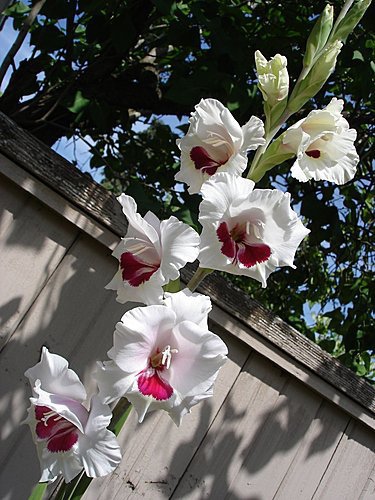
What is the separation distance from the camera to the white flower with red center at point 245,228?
0.91 metres

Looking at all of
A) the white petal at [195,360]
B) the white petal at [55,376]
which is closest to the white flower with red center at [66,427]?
the white petal at [55,376]

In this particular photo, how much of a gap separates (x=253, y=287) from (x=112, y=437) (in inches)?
116

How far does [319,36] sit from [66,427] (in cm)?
72

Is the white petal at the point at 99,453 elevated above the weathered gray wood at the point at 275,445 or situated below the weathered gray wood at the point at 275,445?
below

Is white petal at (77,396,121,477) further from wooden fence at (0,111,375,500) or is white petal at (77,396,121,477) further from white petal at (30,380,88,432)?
wooden fence at (0,111,375,500)

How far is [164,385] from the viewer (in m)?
0.88

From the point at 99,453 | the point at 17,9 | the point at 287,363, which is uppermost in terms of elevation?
the point at 17,9

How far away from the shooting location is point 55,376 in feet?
3.16

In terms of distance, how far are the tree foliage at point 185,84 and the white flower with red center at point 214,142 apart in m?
0.49

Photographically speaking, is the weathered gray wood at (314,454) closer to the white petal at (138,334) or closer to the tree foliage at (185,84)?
the tree foliage at (185,84)

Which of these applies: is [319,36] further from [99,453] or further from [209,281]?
[99,453]

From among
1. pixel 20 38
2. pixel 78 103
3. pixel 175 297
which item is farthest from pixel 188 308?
pixel 20 38

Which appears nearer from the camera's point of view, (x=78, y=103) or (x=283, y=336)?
(x=283, y=336)

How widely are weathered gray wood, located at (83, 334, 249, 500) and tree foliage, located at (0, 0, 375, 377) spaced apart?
1.38 feet
